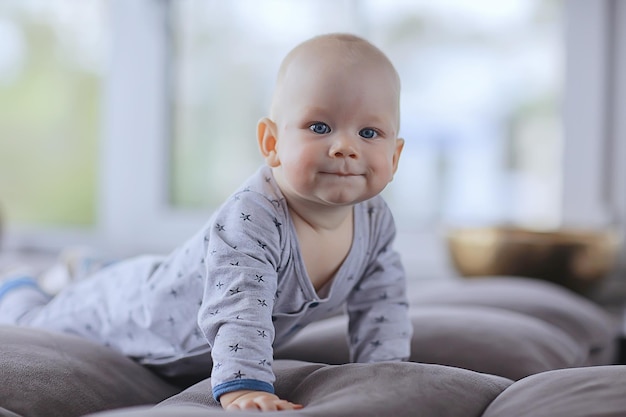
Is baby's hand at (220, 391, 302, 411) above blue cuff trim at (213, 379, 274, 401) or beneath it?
beneath

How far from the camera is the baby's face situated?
2.76 ft

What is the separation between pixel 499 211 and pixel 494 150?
17 cm

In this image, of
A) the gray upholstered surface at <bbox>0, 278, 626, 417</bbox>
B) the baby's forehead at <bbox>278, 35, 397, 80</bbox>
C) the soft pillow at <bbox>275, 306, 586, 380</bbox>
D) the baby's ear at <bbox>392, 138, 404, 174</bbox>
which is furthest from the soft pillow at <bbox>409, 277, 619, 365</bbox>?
the baby's forehead at <bbox>278, 35, 397, 80</bbox>

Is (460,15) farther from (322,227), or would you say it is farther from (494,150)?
(322,227)

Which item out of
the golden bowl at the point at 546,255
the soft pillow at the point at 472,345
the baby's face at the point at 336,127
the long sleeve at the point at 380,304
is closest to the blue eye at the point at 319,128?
the baby's face at the point at 336,127

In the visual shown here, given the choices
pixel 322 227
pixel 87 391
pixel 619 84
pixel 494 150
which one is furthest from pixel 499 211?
pixel 87 391

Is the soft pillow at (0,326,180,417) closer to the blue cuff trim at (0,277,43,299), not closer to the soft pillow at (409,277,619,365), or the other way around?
the blue cuff trim at (0,277,43,299)

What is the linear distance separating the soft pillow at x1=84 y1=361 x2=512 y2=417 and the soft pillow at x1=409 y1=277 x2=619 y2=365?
24.4 inches

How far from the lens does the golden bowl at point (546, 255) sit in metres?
1.85

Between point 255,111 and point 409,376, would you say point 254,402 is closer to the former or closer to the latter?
point 409,376

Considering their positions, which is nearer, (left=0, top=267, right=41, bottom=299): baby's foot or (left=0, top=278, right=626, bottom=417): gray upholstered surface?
(left=0, top=278, right=626, bottom=417): gray upholstered surface

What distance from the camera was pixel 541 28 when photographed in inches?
89.1

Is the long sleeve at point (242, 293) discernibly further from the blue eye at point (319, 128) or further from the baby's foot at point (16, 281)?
the baby's foot at point (16, 281)

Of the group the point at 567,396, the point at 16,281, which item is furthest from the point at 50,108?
the point at 567,396
